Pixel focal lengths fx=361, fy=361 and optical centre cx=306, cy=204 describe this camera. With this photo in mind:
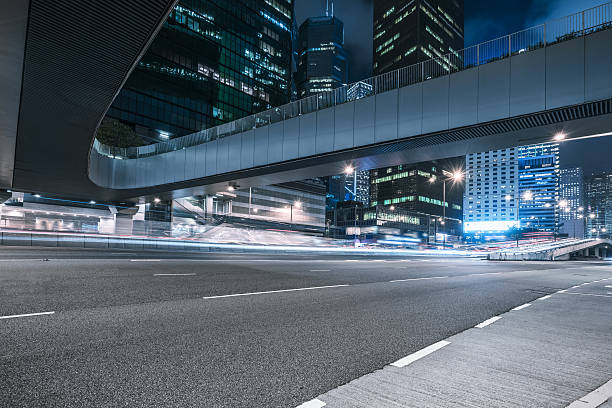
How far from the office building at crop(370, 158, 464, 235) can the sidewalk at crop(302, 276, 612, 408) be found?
16019 cm

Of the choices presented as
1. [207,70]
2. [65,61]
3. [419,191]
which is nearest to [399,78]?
[65,61]

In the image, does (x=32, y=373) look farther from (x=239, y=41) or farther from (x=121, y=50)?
(x=239, y=41)

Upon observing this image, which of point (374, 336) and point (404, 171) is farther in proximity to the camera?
point (404, 171)

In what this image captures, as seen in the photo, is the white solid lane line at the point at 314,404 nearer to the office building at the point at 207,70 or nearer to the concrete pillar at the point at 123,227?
the concrete pillar at the point at 123,227

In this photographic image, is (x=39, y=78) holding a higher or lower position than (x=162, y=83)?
lower

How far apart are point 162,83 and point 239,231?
166 feet

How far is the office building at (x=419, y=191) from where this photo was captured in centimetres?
16888

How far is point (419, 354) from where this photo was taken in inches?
165

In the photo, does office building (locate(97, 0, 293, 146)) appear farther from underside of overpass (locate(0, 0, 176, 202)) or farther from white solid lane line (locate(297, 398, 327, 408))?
white solid lane line (locate(297, 398, 327, 408))

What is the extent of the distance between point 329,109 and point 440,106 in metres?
7.51

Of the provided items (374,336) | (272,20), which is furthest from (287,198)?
(374,336)

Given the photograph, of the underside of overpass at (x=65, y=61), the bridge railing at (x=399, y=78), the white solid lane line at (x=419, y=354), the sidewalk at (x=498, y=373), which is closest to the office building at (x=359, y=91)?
the bridge railing at (x=399, y=78)

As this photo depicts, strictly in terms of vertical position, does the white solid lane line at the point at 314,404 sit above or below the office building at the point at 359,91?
below

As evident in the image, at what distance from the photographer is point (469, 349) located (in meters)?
4.50
